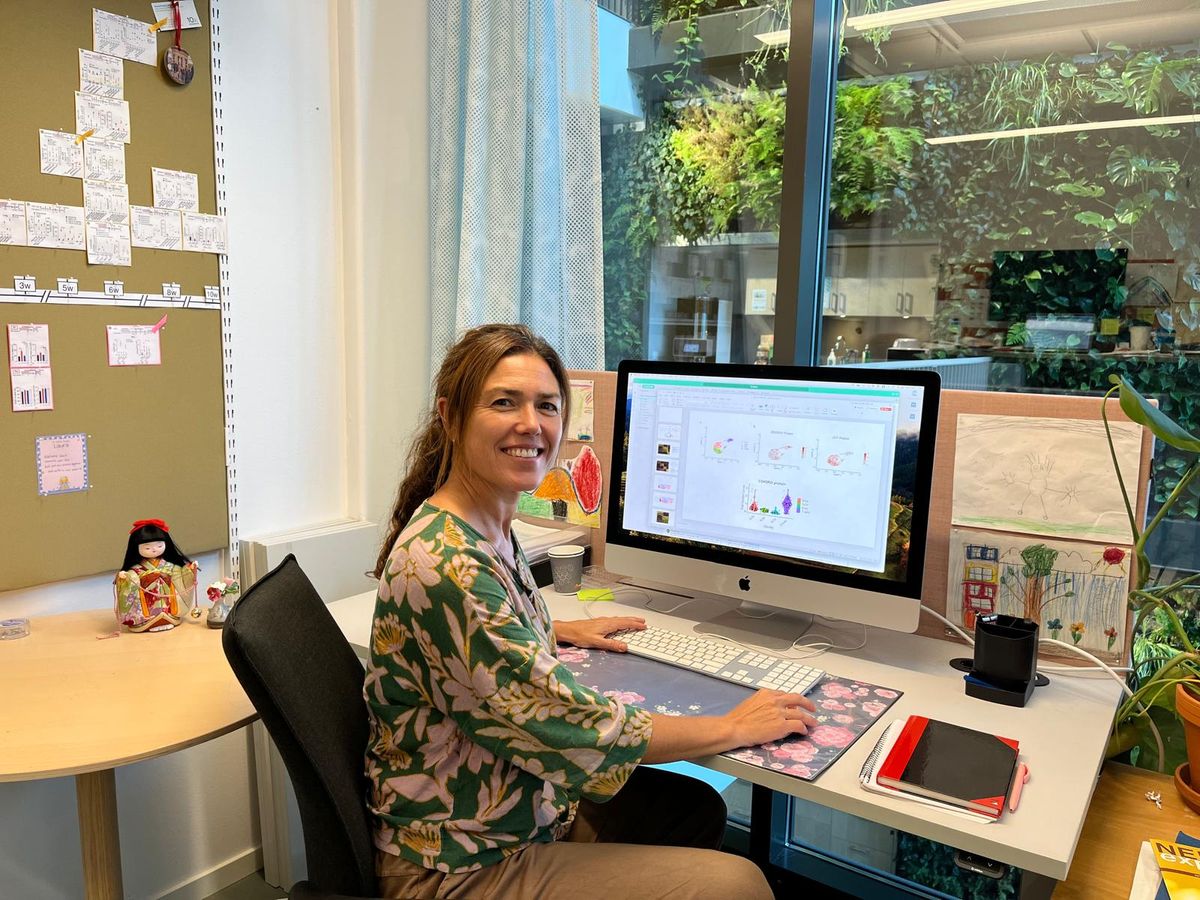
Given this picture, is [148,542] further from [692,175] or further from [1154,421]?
[1154,421]

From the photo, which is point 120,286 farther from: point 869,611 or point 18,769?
point 869,611

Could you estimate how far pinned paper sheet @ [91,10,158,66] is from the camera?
66.5 inches

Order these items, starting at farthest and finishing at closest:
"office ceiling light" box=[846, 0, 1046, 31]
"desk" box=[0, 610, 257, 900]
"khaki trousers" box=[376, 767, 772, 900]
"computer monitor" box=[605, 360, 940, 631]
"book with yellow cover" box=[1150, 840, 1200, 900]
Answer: "office ceiling light" box=[846, 0, 1046, 31], "computer monitor" box=[605, 360, 940, 631], "desk" box=[0, 610, 257, 900], "khaki trousers" box=[376, 767, 772, 900], "book with yellow cover" box=[1150, 840, 1200, 900]

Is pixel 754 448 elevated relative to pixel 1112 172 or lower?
lower

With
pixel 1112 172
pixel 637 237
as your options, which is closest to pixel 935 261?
pixel 1112 172

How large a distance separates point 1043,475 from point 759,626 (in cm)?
53

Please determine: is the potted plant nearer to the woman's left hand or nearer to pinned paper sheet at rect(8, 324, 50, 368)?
the woman's left hand

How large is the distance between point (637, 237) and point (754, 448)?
40.0 inches

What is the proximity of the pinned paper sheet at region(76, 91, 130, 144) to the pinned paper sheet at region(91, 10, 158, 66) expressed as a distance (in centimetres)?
9

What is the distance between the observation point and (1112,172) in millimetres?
1635

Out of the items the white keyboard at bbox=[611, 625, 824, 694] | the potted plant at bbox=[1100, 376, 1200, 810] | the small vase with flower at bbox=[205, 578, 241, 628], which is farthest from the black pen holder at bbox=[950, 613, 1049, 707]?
the small vase with flower at bbox=[205, 578, 241, 628]

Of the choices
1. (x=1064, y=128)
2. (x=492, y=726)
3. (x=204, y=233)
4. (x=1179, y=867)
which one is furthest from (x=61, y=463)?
(x=1064, y=128)

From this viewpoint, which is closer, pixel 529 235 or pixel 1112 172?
pixel 1112 172

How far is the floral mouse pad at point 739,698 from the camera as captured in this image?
43.9 inches
